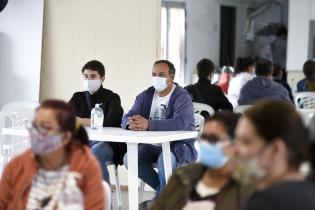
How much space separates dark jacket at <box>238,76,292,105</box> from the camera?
264 inches

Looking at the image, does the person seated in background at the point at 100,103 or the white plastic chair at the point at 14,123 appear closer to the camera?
the person seated in background at the point at 100,103

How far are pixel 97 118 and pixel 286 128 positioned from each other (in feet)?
10.4

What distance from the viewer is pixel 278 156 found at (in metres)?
1.85

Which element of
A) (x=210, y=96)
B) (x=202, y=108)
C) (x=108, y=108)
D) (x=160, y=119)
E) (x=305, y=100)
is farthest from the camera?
(x=305, y=100)

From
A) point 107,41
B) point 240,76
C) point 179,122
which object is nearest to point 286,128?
point 179,122

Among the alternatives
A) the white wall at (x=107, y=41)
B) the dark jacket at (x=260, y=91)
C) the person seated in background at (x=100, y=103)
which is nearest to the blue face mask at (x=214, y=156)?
the person seated in background at (x=100, y=103)

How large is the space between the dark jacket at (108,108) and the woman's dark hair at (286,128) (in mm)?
3265

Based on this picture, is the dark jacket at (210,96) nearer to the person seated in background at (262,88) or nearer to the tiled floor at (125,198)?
the person seated in background at (262,88)

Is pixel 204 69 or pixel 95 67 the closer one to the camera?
pixel 95 67

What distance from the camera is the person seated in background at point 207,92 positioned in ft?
21.5

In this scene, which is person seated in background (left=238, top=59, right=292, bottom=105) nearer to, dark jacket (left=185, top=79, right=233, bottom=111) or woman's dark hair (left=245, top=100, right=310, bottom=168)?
dark jacket (left=185, top=79, right=233, bottom=111)

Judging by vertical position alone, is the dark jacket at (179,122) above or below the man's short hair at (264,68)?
below

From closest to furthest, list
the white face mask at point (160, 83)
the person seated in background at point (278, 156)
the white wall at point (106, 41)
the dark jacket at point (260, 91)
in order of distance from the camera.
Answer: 1. the person seated in background at point (278, 156)
2. the white face mask at point (160, 83)
3. the white wall at point (106, 41)
4. the dark jacket at point (260, 91)

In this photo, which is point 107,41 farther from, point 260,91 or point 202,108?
point 260,91
